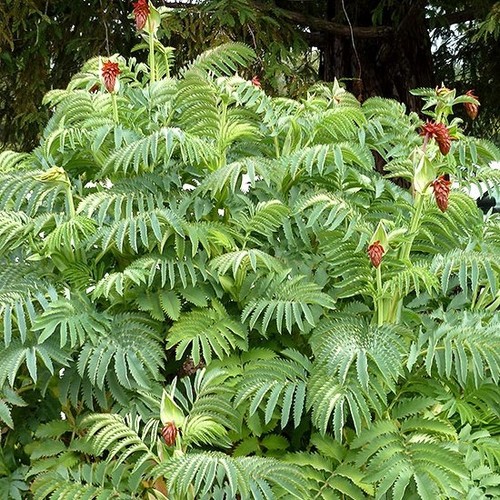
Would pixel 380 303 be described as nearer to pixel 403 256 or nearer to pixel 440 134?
pixel 403 256

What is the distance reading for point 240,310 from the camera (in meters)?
2.35

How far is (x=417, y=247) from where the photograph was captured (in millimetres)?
2447

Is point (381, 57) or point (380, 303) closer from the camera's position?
point (380, 303)

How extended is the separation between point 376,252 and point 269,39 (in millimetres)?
2580

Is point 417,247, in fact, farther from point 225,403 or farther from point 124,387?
point 124,387

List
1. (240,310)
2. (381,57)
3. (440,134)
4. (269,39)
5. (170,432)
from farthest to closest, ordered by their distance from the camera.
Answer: (381,57)
(269,39)
(240,310)
(440,134)
(170,432)

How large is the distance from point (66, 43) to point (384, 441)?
11.8 ft

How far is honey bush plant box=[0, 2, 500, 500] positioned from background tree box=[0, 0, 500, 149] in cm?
167

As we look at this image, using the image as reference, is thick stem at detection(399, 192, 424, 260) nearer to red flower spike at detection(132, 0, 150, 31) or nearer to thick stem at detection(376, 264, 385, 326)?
thick stem at detection(376, 264, 385, 326)

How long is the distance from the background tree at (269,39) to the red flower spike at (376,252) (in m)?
2.29

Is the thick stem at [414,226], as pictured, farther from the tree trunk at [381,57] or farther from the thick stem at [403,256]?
the tree trunk at [381,57]

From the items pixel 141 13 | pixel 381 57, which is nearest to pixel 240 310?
pixel 141 13

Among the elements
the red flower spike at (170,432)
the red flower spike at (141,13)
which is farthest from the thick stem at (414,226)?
the red flower spike at (141,13)

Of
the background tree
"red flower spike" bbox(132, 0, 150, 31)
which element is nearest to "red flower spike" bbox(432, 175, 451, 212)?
"red flower spike" bbox(132, 0, 150, 31)
